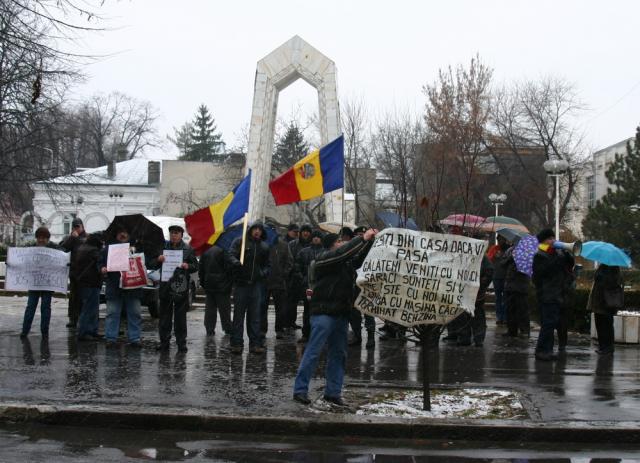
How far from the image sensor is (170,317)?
1291 cm

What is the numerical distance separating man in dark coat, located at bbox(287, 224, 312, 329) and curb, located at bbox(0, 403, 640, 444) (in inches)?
284

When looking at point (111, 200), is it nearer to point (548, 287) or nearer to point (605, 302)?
point (605, 302)

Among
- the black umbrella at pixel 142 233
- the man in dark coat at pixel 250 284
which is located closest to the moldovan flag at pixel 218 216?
the man in dark coat at pixel 250 284

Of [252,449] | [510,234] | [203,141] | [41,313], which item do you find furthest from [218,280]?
[203,141]

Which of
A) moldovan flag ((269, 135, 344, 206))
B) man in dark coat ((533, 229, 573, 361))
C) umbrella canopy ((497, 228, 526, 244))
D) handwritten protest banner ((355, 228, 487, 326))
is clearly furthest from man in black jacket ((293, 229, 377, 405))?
umbrella canopy ((497, 228, 526, 244))

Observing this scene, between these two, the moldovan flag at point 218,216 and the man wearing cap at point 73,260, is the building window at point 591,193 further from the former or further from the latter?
the moldovan flag at point 218,216

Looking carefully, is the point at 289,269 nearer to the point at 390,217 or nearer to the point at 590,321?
the point at 390,217

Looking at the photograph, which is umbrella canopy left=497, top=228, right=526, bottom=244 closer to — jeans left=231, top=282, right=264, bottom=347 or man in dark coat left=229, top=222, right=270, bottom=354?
man in dark coat left=229, top=222, right=270, bottom=354

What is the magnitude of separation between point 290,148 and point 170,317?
135 feet

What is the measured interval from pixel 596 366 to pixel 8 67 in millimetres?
11831

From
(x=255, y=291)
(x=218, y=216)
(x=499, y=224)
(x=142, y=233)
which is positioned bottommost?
(x=255, y=291)

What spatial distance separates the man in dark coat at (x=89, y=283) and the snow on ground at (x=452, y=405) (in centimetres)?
604

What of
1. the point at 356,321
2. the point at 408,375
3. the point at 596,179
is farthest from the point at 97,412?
the point at 596,179

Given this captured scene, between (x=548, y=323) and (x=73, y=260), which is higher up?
(x=73, y=260)
